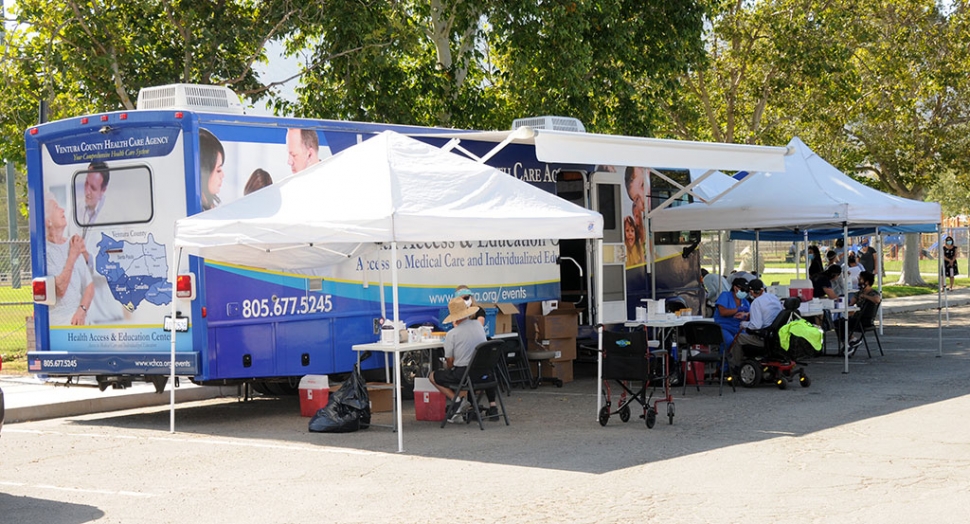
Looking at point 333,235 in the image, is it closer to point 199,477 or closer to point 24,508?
point 199,477

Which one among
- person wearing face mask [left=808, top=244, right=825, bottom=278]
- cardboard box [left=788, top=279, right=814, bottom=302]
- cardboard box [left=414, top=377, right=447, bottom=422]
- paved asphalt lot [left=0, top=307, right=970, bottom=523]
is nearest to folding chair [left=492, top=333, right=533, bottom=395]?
paved asphalt lot [left=0, top=307, right=970, bottom=523]

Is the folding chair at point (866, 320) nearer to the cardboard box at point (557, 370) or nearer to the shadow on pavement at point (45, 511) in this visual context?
the cardboard box at point (557, 370)

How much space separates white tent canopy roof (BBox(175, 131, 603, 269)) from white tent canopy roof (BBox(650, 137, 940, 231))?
555 cm

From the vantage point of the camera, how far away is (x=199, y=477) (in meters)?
9.41

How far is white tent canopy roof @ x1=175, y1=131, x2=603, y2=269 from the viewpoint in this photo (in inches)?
420

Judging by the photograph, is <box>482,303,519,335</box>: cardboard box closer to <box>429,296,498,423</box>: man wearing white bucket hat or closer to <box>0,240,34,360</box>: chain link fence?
<box>429,296,498,423</box>: man wearing white bucket hat

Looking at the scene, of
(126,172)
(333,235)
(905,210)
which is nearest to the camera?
(333,235)

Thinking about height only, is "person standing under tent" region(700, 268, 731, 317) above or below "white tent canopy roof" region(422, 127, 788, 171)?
below

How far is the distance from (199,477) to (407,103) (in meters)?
12.9

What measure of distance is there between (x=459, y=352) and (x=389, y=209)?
203 centimetres

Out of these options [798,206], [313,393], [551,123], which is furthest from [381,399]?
[798,206]

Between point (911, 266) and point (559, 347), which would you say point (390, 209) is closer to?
point (559, 347)

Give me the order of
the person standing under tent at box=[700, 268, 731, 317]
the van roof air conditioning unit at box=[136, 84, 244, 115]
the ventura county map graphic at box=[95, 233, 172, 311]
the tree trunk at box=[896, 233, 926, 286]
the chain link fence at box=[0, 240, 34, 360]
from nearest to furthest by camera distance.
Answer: the ventura county map graphic at box=[95, 233, 172, 311] < the van roof air conditioning unit at box=[136, 84, 244, 115] < the chain link fence at box=[0, 240, 34, 360] < the person standing under tent at box=[700, 268, 731, 317] < the tree trunk at box=[896, 233, 926, 286]

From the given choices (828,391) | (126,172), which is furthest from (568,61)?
(126,172)
